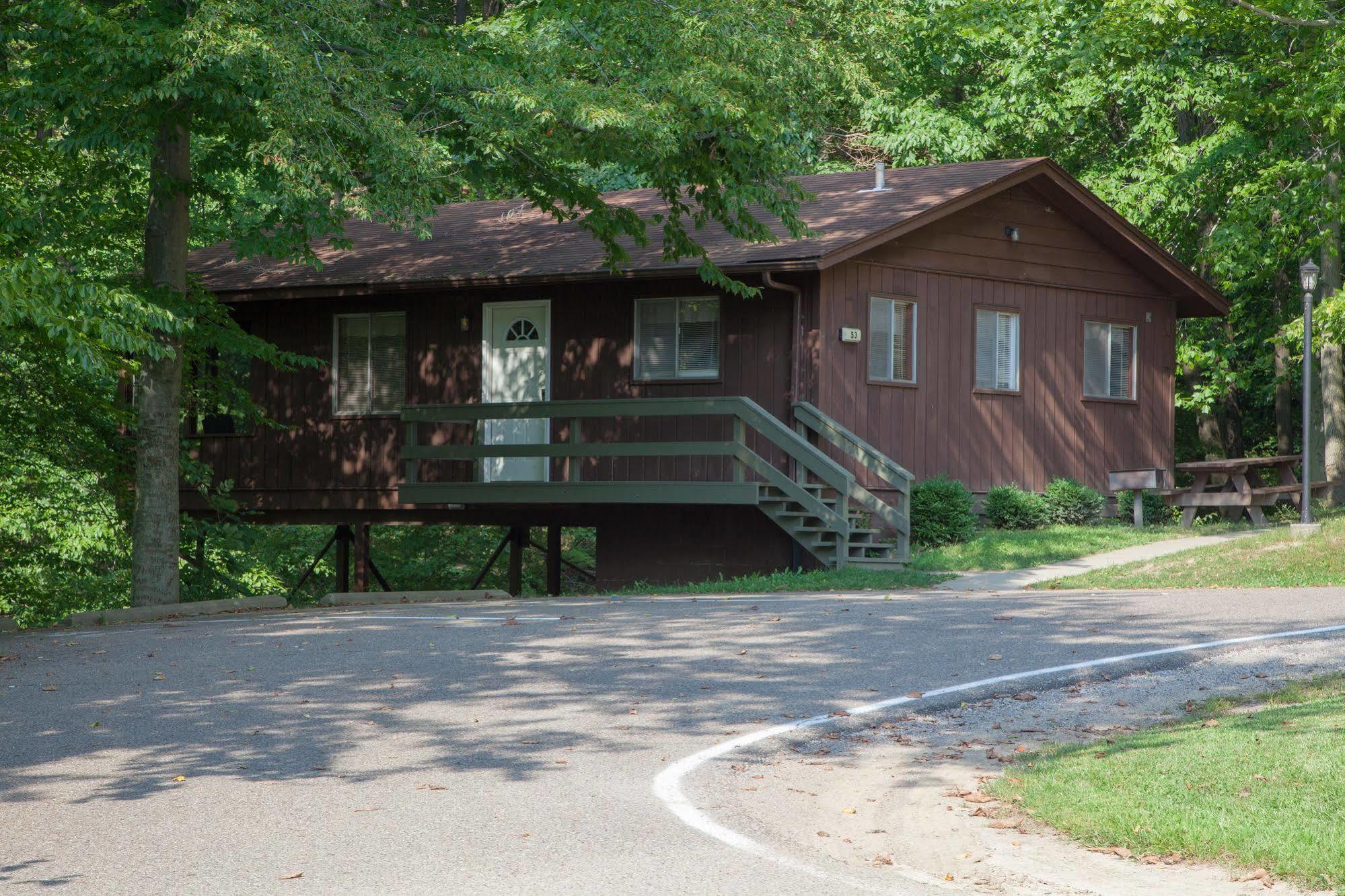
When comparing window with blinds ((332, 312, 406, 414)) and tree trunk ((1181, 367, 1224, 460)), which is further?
tree trunk ((1181, 367, 1224, 460))

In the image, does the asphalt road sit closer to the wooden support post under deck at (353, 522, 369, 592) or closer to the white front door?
the white front door

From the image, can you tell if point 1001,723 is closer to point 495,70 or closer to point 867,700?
point 867,700

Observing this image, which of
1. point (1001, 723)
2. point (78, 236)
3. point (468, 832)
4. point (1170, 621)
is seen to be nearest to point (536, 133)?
point (78, 236)

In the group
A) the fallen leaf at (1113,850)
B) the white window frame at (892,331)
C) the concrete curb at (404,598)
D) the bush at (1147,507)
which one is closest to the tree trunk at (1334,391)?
the bush at (1147,507)

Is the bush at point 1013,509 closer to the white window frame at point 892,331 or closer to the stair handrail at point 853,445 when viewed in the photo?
the white window frame at point 892,331

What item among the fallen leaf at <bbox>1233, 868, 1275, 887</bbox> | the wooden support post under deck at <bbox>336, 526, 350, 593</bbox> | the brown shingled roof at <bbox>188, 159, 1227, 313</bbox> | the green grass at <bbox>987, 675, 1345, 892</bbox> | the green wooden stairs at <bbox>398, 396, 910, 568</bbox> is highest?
the brown shingled roof at <bbox>188, 159, 1227, 313</bbox>

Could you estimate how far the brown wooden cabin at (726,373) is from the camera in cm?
1950

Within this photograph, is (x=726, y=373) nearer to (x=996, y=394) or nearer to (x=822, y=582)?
(x=822, y=582)

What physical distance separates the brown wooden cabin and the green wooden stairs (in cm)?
4

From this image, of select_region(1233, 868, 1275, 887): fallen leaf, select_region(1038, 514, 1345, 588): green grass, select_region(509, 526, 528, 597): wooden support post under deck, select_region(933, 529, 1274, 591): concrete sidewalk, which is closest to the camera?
select_region(1233, 868, 1275, 887): fallen leaf

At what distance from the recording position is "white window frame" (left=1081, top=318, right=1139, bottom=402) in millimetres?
23283

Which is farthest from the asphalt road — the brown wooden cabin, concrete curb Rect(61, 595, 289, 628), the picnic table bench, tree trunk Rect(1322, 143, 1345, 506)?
tree trunk Rect(1322, 143, 1345, 506)

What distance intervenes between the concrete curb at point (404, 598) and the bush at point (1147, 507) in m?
9.55

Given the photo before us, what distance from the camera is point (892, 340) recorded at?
20.7 m
